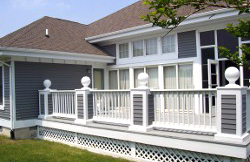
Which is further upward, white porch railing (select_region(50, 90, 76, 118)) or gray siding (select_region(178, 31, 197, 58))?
gray siding (select_region(178, 31, 197, 58))

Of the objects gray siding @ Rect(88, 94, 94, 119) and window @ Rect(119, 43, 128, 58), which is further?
window @ Rect(119, 43, 128, 58)

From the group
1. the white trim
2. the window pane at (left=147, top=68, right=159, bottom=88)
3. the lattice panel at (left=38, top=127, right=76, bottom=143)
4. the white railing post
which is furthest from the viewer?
the window pane at (left=147, top=68, right=159, bottom=88)

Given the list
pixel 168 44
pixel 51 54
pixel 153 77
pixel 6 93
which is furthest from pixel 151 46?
pixel 6 93

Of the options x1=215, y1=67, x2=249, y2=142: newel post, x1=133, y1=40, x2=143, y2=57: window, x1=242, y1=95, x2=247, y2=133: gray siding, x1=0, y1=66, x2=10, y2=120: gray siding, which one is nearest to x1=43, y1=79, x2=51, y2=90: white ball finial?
x1=0, y1=66, x2=10, y2=120: gray siding

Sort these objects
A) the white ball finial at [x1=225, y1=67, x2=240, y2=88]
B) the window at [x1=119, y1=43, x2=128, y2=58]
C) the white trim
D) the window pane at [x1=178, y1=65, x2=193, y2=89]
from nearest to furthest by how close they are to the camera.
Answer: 1. the white trim
2. the white ball finial at [x1=225, y1=67, x2=240, y2=88]
3. the window pane at [x1=178, y1=65, x2=193, y2=89]
4. the window at [x1=119, y1=43, x2=128, y2=58]

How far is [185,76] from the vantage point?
8.72 metres

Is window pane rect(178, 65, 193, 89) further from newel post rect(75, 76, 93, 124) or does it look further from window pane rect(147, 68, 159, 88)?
newel post rect(75, 76, 93, 124)

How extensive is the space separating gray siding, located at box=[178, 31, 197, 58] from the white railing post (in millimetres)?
4920

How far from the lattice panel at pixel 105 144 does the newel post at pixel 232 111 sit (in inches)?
93.8

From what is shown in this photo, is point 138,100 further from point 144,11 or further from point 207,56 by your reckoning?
point 144,11

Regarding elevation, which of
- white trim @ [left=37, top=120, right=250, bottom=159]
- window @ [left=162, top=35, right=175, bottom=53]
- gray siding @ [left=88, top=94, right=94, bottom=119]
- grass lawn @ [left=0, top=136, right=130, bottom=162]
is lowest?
grass lawn @ [left=0, top=136, right=130, bottom=162]

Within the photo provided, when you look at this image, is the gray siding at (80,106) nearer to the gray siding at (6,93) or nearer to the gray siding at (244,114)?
the gray siding at (6,93)

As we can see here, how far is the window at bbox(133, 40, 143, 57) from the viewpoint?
10.1 meters

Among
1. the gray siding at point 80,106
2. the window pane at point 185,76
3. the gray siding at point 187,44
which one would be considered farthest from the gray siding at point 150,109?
the gray siding at point 187,44
